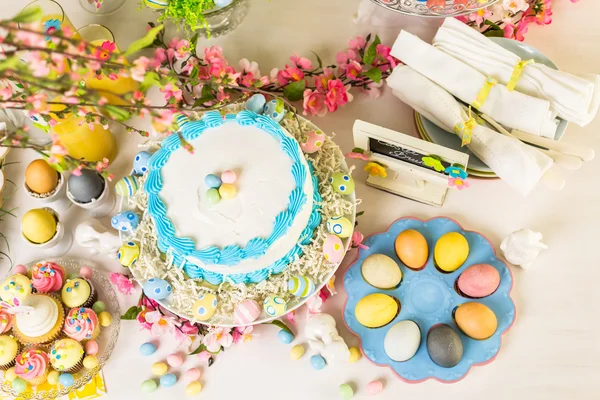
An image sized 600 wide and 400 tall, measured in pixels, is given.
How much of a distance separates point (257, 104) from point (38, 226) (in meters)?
0.51

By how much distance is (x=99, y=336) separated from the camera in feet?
3.59

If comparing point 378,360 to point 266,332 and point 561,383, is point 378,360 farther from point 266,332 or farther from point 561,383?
point 561,383

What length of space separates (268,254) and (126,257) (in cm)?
27

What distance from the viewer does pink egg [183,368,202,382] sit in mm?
1066

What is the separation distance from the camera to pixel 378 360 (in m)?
1.04

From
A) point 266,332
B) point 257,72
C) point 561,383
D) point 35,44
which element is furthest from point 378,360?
point 35,44

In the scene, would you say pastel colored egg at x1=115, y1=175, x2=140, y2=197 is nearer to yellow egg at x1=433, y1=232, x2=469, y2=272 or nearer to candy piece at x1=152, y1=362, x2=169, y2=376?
candy piece at x1=152, y1=362, x2=169, y2=376

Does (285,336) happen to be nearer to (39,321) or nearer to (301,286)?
(301,286)

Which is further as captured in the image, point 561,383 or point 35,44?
point 561,383

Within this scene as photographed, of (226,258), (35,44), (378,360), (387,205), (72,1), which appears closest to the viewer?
(35,44)

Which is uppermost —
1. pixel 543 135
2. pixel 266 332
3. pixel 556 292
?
pixel 543 135

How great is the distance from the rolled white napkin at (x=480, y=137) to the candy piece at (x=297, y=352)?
0.52 metres

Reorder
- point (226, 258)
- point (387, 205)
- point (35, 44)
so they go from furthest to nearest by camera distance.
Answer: point (387, 205) < point (226, 258) < point (35, 44)

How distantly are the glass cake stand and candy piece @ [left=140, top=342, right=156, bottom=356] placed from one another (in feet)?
0.21
